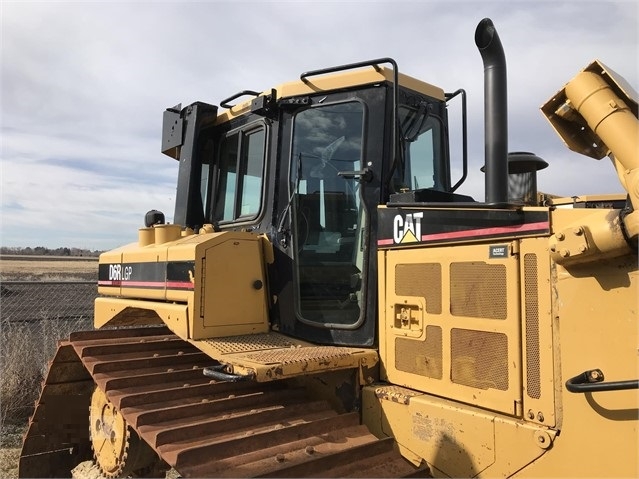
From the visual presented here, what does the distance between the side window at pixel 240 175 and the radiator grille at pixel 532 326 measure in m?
2.01

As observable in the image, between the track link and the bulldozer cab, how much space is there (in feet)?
1.81

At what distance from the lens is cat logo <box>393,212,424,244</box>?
303 cm

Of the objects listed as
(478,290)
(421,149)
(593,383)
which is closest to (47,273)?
(421,149)

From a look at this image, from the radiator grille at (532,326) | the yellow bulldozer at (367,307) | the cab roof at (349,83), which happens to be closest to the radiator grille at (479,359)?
the yellow bulldozer at (367,307)

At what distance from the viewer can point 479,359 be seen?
8.85 ft

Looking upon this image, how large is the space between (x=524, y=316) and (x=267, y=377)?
4.35 feet

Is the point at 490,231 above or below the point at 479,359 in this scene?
above

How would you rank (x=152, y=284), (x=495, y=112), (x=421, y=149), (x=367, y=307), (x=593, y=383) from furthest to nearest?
(x=152, y=284) → (x=421, y=149) → (x=367, y=307) → (x=495, y=112) → (x=593, y=383)

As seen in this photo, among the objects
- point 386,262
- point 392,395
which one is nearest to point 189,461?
point 392,395

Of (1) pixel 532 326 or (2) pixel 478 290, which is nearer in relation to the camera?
(1) pixel 532 326

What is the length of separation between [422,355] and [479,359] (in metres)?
0.36

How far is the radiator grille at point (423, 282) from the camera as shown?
9.57 ft

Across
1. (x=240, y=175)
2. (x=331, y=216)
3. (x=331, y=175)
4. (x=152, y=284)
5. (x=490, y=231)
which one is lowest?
A: (x=152, y=284)

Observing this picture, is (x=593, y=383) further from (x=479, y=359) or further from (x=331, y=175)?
(x=331, y=175)
